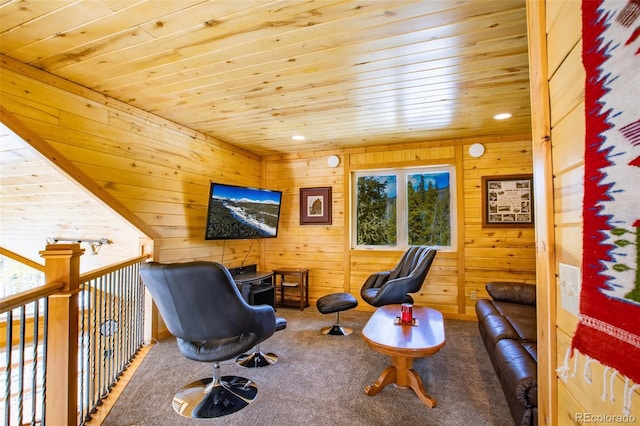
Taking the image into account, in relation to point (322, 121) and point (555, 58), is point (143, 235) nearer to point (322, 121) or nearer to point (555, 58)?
point (322, 121)

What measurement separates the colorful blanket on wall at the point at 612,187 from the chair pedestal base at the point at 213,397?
211cm

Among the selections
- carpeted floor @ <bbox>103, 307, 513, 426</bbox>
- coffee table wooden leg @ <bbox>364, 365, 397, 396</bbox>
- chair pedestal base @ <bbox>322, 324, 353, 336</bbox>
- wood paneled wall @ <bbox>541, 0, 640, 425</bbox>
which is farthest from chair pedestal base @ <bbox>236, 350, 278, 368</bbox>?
wood paneled wall @ <bbox>541, 0, 640, 425</bbox>

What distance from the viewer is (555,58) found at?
90 cm

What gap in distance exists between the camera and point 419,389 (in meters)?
2.21

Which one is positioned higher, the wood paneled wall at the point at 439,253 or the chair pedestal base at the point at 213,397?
the wood paneled wall at the point at 439,253

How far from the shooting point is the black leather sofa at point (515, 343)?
1.59 m

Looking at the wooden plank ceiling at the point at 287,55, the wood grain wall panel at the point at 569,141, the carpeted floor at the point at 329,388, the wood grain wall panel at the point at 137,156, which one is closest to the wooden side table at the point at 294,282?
the wood grain wall panel at the point at 137,156

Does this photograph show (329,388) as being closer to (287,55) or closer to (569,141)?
(569,141)

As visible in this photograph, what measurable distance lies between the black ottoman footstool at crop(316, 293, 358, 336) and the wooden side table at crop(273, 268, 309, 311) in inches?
35.4

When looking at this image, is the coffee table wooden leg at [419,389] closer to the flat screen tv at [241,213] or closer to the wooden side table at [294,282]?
the wooden side table at [294,282]

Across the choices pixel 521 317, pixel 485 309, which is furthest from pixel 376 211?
pixel 521 317

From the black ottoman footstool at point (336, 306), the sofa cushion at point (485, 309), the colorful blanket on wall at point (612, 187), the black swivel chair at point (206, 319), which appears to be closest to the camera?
the colorful blanket on wall at point (612, 187)

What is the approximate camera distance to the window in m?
4.26

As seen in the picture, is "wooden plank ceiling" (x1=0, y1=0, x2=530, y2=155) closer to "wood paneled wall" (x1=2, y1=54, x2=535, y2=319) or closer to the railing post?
"wood paneled wall" (x1=2, y1=54, x2=535, y2=319)
